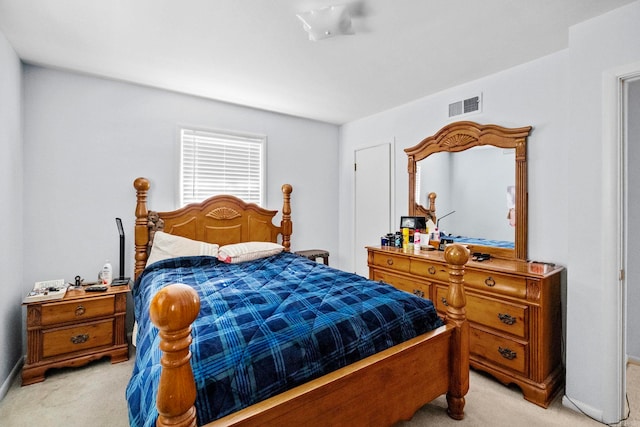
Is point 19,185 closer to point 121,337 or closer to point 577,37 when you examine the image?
point 121,337

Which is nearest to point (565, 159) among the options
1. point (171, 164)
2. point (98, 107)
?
point (171, 164)

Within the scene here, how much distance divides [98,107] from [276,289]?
2.48 m

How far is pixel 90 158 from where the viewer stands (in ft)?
9.04

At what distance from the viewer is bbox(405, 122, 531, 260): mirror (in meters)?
2.54

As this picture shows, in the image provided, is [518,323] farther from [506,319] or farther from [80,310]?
[80,310]

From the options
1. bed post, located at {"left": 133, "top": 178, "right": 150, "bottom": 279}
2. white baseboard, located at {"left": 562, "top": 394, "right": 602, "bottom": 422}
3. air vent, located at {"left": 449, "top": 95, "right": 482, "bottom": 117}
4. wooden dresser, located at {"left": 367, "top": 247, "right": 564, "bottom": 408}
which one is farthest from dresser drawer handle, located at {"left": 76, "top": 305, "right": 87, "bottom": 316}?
air vent, located at {"left": 449, "top": 95, "right": 482, "bottom": 117}

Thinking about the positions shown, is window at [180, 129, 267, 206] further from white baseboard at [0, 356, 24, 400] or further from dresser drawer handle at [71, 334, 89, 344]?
white baseboard at [0, 356, 24, 400]

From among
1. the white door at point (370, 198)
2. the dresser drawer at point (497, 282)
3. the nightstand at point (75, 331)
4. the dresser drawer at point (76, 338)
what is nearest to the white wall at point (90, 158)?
Result: the nightstand at point (75, 331)

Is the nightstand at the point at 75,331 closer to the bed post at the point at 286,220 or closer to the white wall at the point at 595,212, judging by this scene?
the bed post at the point at 286,220

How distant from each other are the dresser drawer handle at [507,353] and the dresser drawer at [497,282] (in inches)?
15.9

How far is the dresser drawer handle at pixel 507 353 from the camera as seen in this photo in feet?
6.98

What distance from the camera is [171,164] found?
3.15m

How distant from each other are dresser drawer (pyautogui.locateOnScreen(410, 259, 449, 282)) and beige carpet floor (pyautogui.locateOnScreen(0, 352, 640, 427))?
79 cm

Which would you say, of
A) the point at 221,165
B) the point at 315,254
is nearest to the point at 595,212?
the point at 315,254
